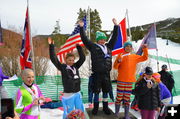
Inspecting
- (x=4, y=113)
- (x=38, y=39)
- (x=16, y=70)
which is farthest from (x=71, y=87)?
(x=38, y=39)

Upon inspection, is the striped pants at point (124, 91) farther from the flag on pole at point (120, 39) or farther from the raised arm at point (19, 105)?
the raised arm at point (19, 105)

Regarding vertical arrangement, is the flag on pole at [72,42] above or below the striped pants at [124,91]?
above

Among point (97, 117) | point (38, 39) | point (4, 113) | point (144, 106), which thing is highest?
point (38, 39)

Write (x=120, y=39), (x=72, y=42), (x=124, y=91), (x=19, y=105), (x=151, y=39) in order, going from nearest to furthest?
(x=19, y=105) → (x=124, y=91) → (x=72, y=42) → (x=120, y=39) → (x=151, y=39)

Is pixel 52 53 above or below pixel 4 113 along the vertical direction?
above

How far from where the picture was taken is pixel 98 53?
409cm

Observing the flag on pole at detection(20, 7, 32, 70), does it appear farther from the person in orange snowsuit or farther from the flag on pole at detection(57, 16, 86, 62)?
the person in orange snowsuit

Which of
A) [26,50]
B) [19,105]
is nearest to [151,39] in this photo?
[26,50]

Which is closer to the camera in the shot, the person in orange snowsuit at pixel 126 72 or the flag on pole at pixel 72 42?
the person in orange snowsuit at pixel 126 72

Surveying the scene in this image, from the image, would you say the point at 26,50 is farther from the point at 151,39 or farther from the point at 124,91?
the point at 151,39

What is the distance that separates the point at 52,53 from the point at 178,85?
26.5ft

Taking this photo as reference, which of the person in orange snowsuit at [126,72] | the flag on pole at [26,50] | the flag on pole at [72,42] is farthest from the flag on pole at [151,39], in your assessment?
the flag on pole at [26,50]

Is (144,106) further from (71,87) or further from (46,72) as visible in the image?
(46,72)

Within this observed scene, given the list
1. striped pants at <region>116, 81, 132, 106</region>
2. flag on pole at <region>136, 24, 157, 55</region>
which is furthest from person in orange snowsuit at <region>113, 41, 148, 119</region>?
flag on pole at <region>136, 24, 157, 55</region>
